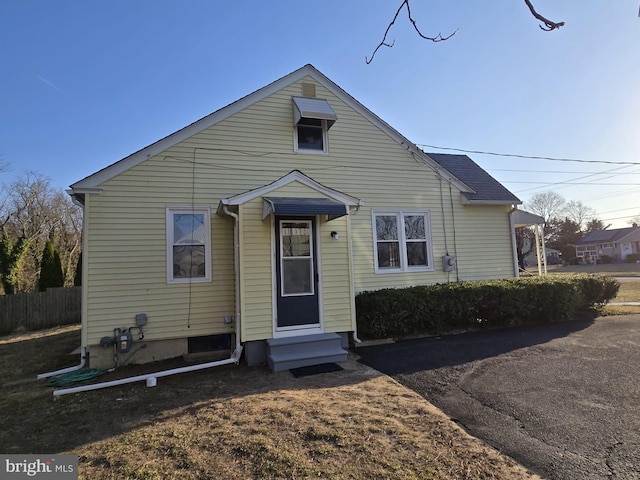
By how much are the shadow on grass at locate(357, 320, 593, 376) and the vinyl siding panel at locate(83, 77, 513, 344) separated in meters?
1.09

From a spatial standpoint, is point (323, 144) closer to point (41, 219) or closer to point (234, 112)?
point (234, 112)

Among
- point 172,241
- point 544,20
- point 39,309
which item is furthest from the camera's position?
point 39,309

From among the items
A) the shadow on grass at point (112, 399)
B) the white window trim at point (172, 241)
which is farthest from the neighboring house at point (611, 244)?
the shadow on grass at point (112, 399)

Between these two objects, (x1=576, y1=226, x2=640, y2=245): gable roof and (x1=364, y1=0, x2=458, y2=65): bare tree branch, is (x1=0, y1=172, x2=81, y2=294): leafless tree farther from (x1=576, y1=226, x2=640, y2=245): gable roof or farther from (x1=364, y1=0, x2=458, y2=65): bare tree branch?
(x1=576, y1=226, x2=640, y2=245): gable roof

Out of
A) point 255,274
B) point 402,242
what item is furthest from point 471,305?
point 255,274

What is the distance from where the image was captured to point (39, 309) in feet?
43.8

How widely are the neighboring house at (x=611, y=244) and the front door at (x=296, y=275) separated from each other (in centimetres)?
5991

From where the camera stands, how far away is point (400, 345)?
7.21m

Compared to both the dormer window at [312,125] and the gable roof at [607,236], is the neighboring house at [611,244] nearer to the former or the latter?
the gable roof at [607,236]

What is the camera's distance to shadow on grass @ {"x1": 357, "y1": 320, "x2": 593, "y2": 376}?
5930 millimetres

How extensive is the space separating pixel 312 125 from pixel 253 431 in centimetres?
714

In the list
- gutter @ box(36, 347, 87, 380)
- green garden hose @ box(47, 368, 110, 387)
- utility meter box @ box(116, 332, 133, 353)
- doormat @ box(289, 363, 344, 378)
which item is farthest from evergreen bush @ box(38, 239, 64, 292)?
doormat @ box(289, 363, 344, 378)

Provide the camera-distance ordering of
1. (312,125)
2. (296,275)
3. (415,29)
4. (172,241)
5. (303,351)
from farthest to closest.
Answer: (312,125)
(172,241)
(296,275)
(303,351)
(415,29)

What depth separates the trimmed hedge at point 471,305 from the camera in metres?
7.61
